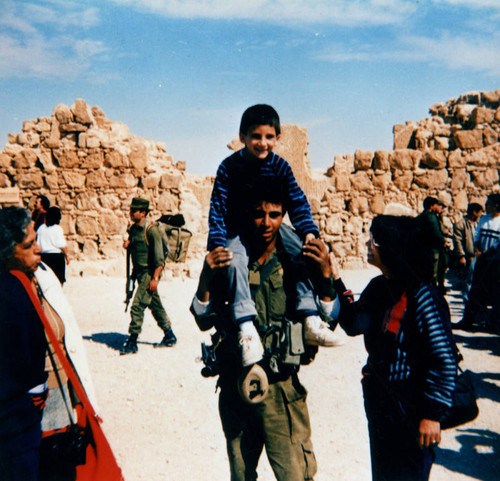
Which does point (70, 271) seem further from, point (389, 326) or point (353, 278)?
point (389, 326)

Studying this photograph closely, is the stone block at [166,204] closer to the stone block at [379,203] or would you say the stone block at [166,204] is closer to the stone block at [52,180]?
the stone block at [52,180]

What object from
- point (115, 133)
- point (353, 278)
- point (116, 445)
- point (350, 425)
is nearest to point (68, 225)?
point (115, 133)

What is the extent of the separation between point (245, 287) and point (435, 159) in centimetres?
1100

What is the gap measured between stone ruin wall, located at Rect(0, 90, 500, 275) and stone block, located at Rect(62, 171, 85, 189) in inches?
1.0

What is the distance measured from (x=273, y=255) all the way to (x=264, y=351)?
50cm

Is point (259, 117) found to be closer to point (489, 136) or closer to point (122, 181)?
point (122, 181)

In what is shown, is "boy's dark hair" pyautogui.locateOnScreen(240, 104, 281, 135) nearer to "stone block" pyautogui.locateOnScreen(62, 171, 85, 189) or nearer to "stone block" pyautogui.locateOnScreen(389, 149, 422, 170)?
"stone block" pyautogui.locateOnScreen(62, 171, 85, 189)

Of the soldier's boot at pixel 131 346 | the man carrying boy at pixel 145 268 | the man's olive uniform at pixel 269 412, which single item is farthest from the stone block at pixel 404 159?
the man's olive uniform at pixel 269 412

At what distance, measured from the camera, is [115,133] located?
11.8 meters

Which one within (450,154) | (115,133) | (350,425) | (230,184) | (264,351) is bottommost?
(350,425)

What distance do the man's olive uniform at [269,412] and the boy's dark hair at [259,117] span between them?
0.69 m

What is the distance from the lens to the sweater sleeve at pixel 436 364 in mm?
Answer: 2037

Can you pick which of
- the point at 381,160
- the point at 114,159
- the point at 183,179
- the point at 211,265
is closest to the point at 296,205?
the point at 211,265

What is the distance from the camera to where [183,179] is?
12.1 m
